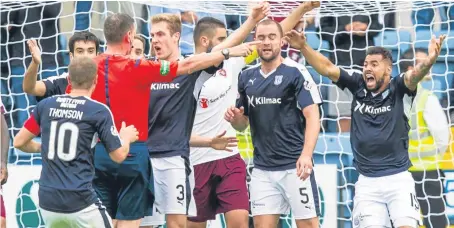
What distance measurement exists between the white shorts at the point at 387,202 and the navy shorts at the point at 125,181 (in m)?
1.95

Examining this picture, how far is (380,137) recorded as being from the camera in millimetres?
8742

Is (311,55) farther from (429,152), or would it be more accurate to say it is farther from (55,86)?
(429,152)

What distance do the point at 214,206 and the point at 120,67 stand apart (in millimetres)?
1998

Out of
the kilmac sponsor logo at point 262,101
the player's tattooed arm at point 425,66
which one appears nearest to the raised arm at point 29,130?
the kilmac sponsor logo at point 262,101

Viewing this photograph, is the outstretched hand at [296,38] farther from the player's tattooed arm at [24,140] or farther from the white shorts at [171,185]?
the player's tattooed arm at [24,140]

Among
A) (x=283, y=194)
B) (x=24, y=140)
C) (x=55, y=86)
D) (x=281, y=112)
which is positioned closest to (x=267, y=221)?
(x=283, y=194)

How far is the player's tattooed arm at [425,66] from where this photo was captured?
8.38 m

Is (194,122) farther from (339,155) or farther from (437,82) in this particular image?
(437,82)

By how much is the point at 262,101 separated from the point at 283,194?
794mm

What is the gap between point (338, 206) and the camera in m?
10.4

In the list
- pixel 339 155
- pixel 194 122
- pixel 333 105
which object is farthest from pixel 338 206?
pixel 194 122

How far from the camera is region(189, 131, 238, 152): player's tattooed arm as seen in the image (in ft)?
28.1

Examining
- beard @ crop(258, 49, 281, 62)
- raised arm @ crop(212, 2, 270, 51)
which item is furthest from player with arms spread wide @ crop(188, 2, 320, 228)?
raised arm @ crop(212, 2, 270, 51)

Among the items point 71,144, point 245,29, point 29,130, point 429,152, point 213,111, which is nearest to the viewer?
point 71,144
